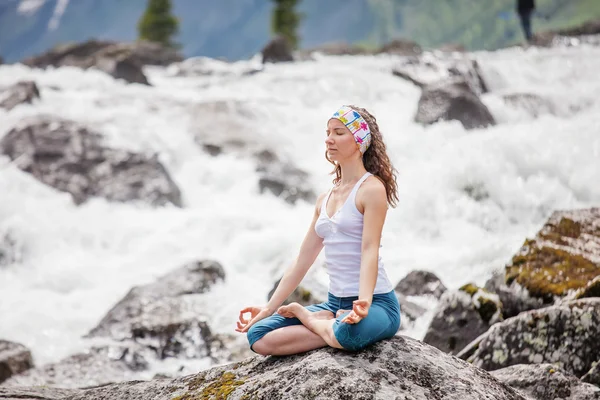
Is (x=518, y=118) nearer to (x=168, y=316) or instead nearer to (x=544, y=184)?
(x=544, y=184)

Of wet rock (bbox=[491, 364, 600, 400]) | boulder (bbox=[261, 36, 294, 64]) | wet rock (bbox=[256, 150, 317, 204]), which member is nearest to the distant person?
boulder (bbox=[261, 36, 294, 64])

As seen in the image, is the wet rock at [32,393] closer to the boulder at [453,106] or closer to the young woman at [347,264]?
the young woman at [347,264]

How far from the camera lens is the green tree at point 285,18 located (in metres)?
61.9

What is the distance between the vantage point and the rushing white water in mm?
10266

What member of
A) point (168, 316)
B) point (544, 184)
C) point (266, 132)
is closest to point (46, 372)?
point (168, 316)

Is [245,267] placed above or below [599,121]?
below

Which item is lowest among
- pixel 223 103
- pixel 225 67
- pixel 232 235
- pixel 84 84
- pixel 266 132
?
pixel 232 235

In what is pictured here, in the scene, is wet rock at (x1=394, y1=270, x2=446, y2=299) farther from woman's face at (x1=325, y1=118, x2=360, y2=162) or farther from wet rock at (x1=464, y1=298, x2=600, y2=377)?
woman's face at (x1=325, y1=118, x2=360, y2=162)

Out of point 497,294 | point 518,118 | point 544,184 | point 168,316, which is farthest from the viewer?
point 518,118

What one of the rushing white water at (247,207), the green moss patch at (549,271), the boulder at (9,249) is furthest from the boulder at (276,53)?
the green moss patch at (549,271)

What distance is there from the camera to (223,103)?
20141 millimetres

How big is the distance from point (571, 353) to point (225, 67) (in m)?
34.0

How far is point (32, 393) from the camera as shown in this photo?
4418 millimetres

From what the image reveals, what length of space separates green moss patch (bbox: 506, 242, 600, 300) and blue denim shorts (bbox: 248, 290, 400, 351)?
335cm
